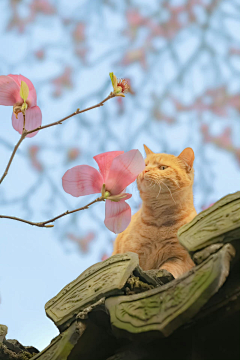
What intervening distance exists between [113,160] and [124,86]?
0.20 metres

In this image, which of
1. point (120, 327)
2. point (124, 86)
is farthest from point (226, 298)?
point (124, 86)

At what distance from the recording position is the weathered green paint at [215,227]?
73 cm

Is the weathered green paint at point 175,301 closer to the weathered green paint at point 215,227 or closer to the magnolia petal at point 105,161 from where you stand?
the weathered green paint at point 215,227

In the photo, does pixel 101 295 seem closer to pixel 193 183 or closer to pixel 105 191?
pixel 105 191

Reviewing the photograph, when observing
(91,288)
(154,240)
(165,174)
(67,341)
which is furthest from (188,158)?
(67,341)

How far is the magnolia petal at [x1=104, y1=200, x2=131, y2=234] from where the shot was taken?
1026mm

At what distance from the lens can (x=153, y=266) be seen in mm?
1336

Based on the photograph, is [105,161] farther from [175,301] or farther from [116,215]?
[175,301]

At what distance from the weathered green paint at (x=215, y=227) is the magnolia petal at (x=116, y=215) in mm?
245

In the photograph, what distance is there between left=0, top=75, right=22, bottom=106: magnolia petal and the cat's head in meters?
0.66

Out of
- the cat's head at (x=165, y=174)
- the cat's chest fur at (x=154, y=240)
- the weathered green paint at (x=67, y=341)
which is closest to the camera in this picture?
the weathered green paint at (x=67, y=341)

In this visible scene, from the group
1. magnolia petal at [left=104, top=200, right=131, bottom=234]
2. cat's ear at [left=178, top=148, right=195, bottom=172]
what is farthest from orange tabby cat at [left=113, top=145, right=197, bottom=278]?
magnolia petal at [left=104, top=200, right=131, bottom=234]

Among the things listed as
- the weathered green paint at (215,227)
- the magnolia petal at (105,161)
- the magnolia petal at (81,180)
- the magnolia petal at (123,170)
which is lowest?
the weathered green paint at (215,227)

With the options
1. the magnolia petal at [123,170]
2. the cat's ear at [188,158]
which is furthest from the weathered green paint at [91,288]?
the cat's ear at [188,158]
